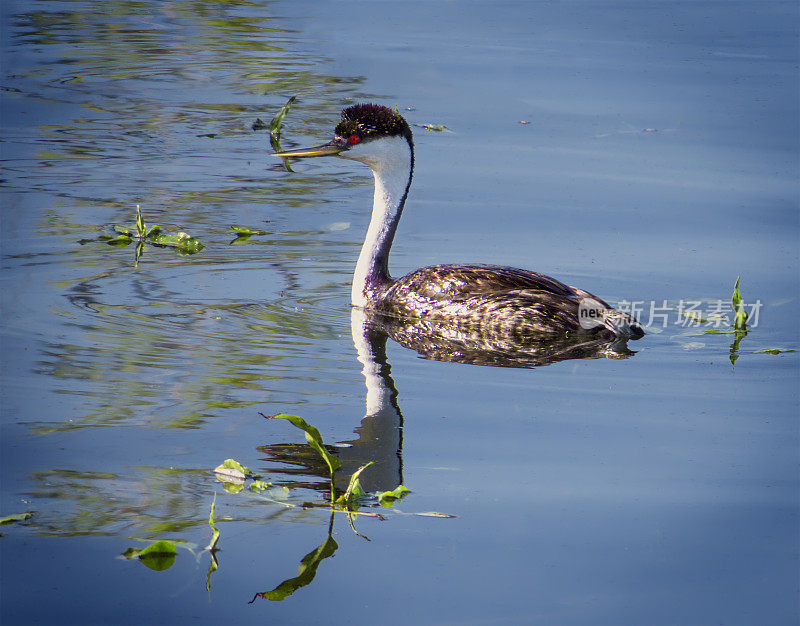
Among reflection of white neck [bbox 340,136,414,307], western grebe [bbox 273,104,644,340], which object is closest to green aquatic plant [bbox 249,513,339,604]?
western grebe [bbox 273,104,644,340]

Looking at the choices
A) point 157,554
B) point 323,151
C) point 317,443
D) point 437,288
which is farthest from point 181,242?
point 157,554

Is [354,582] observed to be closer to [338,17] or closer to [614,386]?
[614,386]

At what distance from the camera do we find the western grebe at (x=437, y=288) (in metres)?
8.01

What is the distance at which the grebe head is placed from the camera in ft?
28.7

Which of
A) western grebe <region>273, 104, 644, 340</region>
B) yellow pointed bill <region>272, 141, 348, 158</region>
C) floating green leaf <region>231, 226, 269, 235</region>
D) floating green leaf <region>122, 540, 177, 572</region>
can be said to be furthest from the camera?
floating green leaf <region>231, 226, 269, 235</region>

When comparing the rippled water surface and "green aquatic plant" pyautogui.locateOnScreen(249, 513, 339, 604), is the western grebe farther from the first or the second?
"green aquatic plant" pyautogui.locateOnScreen(249, 513, 339, 604)

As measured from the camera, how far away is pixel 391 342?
8.09m

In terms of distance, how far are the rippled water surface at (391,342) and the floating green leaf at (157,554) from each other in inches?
2.3

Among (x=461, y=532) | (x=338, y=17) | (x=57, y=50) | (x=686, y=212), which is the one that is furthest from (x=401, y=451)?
(x=338, y=17)

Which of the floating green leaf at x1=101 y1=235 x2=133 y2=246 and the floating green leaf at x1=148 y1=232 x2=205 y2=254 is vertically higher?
the floating green leaf at x1=148 y1=232 x2=205 y2=254

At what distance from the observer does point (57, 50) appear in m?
16.2

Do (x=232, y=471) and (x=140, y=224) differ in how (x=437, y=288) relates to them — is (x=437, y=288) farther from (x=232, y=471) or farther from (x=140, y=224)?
(x=232, y=471)

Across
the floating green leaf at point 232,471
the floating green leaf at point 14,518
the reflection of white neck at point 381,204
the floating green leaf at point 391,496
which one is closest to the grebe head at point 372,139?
the reflection of white neck at point 381,204

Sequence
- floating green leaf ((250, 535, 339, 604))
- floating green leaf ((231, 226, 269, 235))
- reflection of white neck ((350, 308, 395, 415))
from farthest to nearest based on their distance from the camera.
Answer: floating green leaf ((231, 226, 269, 235)) < reflection of white neck ((350, 308, 395, 415)) < floating green leaf ((250, 535, 339, 604))
